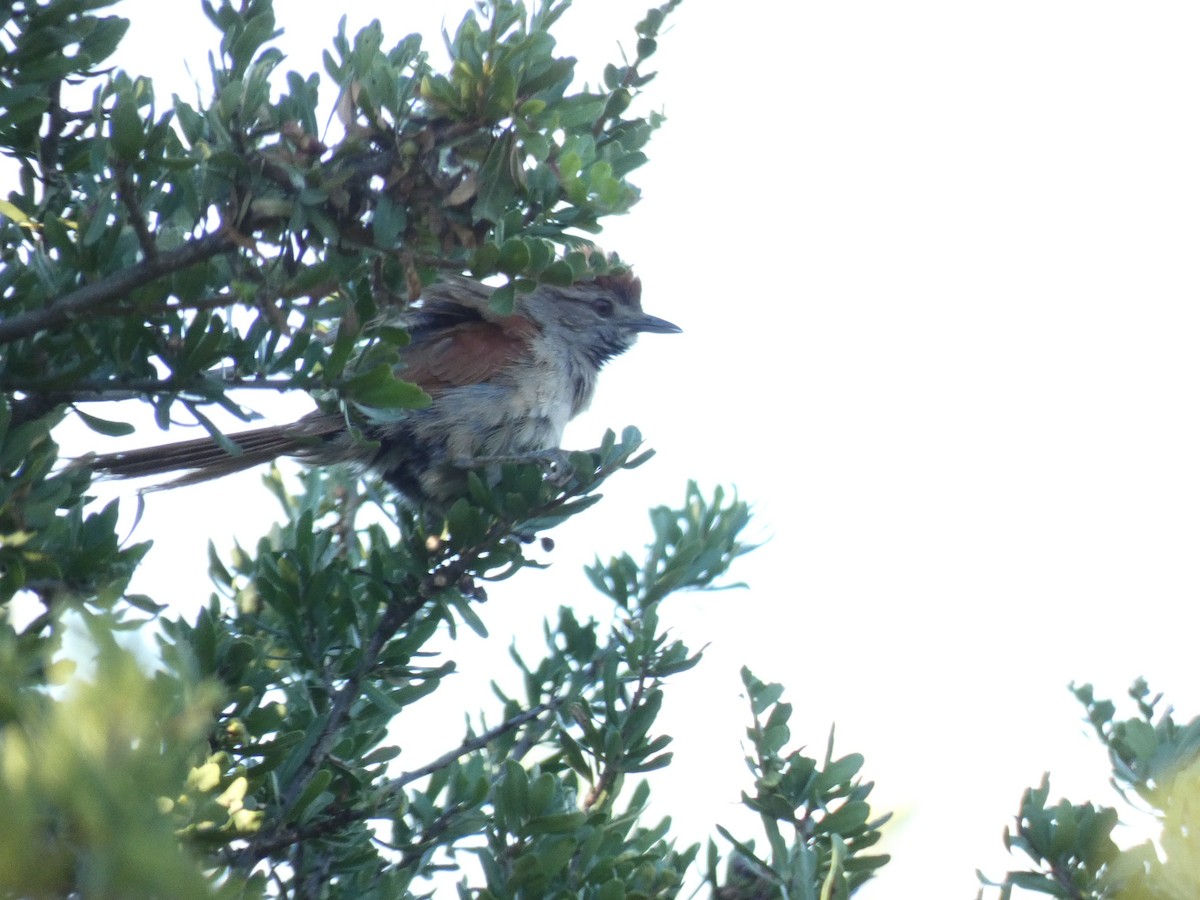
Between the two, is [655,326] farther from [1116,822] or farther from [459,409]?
[1116,822]

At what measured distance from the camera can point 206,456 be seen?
4715 mm

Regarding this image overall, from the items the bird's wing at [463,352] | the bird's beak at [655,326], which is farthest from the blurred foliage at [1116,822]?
the bird's beak at [655,326]

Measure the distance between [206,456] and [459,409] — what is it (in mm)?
1205

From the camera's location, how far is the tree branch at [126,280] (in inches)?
102

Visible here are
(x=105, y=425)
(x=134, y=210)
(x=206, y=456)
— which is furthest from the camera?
(x=206, y=456)

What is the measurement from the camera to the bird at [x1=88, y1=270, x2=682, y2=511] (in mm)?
5105

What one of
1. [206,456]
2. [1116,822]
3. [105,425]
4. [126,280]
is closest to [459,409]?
[206,456]

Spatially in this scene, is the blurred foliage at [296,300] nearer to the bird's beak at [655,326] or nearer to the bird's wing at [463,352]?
the bird's wing at [463,352]

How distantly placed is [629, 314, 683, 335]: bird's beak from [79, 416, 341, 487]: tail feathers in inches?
92.2

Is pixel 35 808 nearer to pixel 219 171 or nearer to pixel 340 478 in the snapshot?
pixel 219 171

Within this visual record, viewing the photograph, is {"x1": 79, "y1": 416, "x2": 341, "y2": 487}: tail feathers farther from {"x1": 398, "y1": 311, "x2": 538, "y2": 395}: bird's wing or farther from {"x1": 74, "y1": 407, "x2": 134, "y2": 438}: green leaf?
{"x1": 74, "y1": 407, "x2": 134, "y2": 438}: green leaf

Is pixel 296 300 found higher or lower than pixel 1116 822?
higher

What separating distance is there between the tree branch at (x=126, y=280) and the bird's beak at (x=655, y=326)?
4.51 meters

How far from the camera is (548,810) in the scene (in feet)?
9.74
